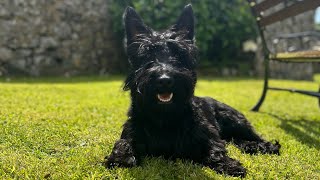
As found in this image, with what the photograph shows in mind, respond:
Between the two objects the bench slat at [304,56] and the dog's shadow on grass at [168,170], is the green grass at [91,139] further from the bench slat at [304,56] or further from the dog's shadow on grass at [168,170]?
the bench slat at [304,56]

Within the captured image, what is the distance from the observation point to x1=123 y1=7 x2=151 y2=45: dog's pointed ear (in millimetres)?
3902

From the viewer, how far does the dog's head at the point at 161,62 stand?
3350 millimetres

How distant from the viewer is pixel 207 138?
3691 millimetres

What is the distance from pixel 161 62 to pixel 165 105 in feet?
1.22

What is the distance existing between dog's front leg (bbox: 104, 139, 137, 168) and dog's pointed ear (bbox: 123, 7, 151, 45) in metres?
0.99

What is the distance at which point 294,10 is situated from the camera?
5527mm

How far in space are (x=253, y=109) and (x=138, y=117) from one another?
12.7 ft

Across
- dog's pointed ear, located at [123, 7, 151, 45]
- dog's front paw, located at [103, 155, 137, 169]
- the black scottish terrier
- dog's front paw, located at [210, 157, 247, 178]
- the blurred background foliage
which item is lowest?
dog's front paw, located at [210, 157, 247, 178]

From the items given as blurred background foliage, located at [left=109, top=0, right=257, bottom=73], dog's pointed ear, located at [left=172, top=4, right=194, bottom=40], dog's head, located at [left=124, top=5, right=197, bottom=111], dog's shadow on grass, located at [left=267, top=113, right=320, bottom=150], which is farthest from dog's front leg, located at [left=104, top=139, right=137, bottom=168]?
blurred background foliage, located at [left=109, top=0, right=257, bottom=73]

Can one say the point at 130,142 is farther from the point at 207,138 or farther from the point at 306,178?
the point at 306,178

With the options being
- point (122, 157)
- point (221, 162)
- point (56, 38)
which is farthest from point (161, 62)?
point (56, 38)

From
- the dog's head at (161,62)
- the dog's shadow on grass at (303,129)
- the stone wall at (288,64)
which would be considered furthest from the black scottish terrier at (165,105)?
the stone wall at (288,64)

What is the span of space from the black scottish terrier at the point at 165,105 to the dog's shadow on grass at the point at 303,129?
1.56 metres

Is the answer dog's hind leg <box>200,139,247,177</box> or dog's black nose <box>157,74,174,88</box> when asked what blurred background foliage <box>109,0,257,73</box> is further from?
dog's black nose <box>157,74,174,88</box>
